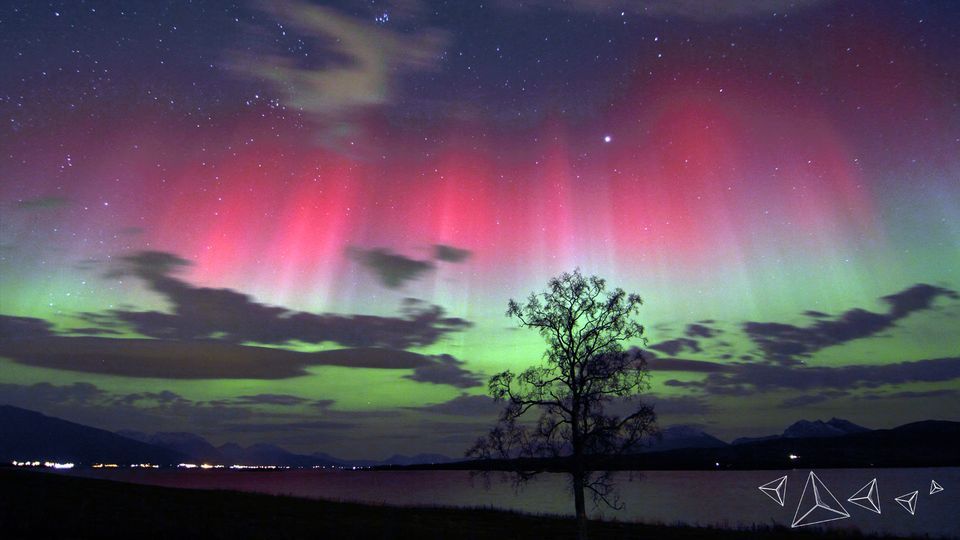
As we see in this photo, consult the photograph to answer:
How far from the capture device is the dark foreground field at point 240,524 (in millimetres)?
32062

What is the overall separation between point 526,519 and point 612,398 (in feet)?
96.0

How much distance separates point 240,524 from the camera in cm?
3844

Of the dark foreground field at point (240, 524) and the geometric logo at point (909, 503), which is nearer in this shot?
the dark foreground field at point (240, 524)

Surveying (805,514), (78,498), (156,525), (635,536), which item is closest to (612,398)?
(635,536)

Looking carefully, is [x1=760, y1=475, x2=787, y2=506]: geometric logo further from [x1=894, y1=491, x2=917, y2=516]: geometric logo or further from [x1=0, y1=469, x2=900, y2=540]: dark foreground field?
[x1=0, y1=469, x2=900, y2=540]: dark foreground field

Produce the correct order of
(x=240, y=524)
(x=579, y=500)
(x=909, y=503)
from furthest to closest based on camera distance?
1. (x=909, y=503)
2. (x=240, y=524)
3. (x=579, y=500)

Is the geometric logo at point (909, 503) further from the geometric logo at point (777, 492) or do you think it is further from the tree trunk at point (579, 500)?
the tree trunk at point (579, 500)

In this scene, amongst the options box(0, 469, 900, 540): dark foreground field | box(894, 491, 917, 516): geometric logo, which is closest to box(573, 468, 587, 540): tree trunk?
box(0, 469, 900, 540): dark foreground field

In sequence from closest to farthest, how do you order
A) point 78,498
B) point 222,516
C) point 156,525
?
point 156,525 → point 222,516 → point 78,498

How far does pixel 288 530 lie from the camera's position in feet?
119

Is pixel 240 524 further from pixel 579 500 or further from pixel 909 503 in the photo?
pixel 909 503

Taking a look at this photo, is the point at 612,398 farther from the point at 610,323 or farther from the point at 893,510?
the point at 893,510

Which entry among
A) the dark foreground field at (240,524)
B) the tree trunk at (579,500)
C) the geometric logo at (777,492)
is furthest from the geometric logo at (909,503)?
the tree trunk at (579,500)

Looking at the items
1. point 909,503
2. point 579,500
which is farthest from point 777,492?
point 579,500
